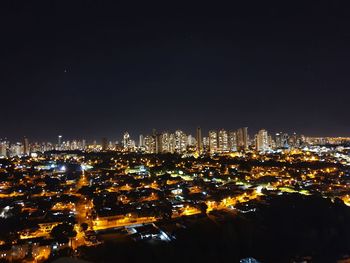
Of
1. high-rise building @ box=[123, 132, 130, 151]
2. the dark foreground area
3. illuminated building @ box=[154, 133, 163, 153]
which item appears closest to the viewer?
the dark foreground area

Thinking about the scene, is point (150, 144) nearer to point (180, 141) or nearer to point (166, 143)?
point (166, 143)

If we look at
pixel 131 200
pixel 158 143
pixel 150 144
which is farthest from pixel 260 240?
pixel 150 144

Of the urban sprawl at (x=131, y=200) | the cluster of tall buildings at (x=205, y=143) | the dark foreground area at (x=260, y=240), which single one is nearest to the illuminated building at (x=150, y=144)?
the cluster of tall buildings at (x=205, y=143)

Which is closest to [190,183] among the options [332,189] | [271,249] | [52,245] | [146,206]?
[146,206]

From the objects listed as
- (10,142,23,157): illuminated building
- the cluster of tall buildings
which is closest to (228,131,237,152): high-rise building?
the cluster of tall buildings

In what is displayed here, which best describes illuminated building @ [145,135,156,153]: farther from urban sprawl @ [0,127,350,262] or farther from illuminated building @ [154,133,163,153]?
urban sprawl @ [0,127,350,262]

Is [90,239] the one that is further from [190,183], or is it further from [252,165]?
[252,165]

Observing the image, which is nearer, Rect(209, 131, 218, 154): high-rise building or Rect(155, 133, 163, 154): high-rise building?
Rect(155, 133, 163, 154): high-rise building

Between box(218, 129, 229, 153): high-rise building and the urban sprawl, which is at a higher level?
box(218, 129, 229, 153): high-rise building
